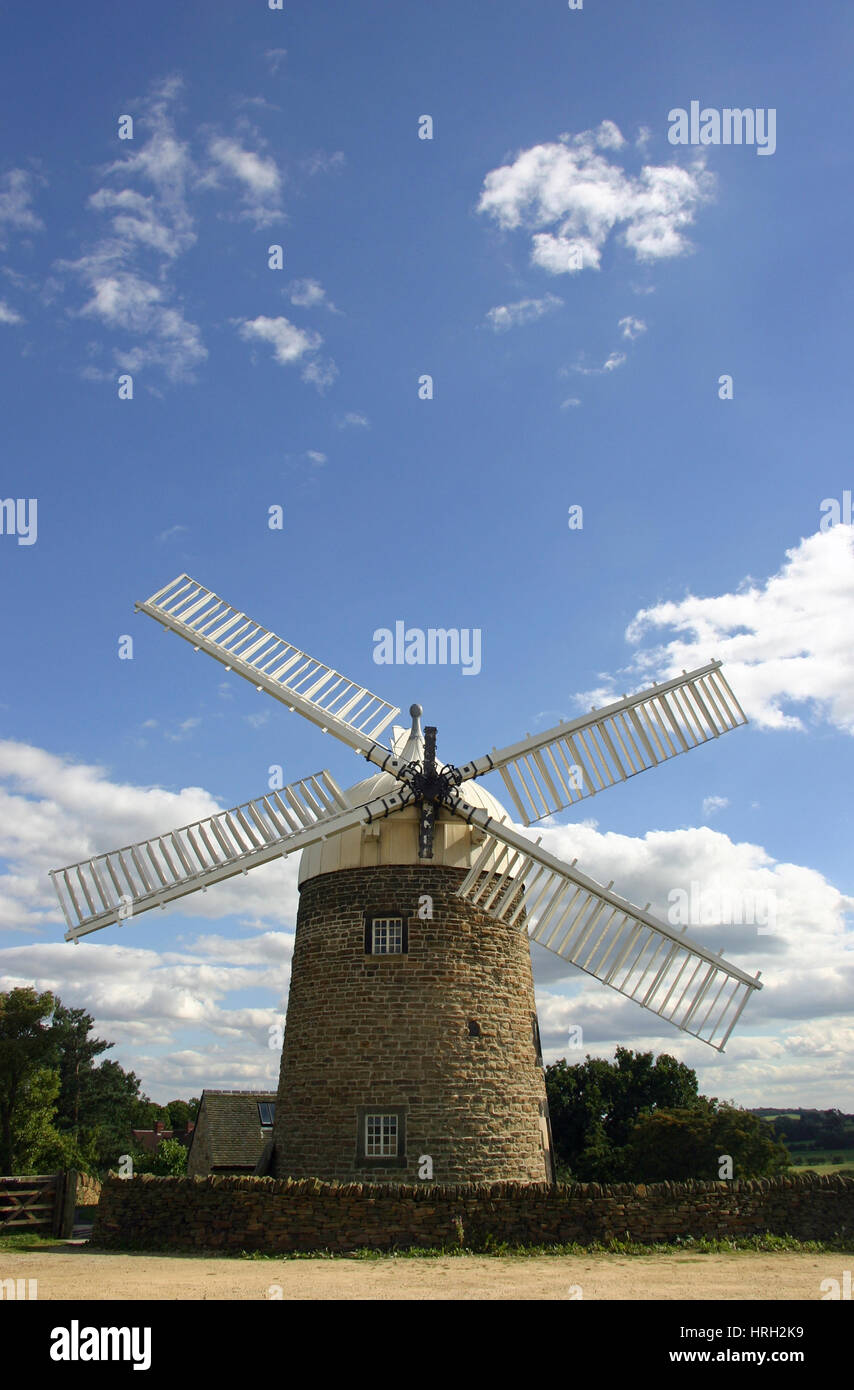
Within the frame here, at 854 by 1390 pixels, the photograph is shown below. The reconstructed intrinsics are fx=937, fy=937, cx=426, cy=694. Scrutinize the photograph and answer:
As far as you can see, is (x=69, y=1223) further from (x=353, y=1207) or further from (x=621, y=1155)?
(x=621, y=1155)

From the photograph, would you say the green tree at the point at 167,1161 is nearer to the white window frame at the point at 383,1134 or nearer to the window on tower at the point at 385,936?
the white window frame at the point at 383,1134

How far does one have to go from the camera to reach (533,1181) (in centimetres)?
1741

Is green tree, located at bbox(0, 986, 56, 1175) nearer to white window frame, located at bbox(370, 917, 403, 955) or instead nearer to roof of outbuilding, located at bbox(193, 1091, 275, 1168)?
roof of outbuilding, located at bbox(193, 1091, 275, 1168)

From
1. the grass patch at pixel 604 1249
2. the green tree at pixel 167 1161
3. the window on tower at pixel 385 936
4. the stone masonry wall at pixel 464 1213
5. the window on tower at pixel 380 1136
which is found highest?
the window on tower at pixel 385 936

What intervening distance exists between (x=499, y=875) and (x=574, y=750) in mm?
2955

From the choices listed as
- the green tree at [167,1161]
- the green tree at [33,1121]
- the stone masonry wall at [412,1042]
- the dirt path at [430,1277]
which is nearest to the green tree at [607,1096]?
the green tree at [167,1161]

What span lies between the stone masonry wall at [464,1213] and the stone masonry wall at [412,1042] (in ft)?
4.87

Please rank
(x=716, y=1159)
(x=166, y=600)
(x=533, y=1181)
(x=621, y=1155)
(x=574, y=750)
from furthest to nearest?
(x=621, y=1155) < (x=716, y=1159) < (x=166, y=600) < (x=574, y=750) < (x=533, y=1181)

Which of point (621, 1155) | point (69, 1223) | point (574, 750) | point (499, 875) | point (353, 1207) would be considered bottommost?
point (621, 1155)

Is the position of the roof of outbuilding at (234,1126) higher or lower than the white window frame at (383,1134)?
lower

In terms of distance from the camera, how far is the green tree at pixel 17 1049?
96.0 feet

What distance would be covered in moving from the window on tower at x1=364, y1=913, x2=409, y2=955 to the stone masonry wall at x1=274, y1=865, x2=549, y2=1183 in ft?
0.39

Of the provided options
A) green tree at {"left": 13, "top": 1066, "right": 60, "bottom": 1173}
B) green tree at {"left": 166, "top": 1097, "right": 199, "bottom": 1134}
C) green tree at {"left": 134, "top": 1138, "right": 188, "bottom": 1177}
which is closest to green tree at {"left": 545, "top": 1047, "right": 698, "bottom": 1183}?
green tree at {"left": 134, "top": 1138, "right": 188, "bottom": 1177}
